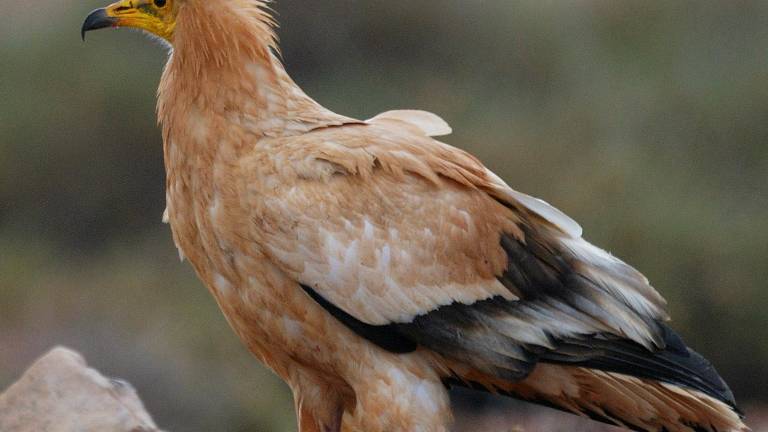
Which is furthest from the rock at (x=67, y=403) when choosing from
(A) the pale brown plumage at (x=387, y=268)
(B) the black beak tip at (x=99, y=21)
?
(B) the black beak tip at (x=99, y=21)

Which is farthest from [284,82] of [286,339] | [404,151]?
[286,339]

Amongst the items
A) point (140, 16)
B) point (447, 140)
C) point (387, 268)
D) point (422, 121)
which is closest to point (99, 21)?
point (140, 16)

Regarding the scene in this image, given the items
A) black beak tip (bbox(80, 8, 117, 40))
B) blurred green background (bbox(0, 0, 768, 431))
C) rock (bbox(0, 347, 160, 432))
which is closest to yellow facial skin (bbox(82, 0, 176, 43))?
black beak tip (bbox(80, 8, 117, 40))

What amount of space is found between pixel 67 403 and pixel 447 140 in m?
7.63

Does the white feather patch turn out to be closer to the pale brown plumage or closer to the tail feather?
the pale brown plumage

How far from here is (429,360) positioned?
616 centimetres

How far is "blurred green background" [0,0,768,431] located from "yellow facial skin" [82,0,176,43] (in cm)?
548

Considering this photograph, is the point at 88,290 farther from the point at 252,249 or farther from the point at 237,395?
the point at 252,249

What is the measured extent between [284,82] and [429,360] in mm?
1447

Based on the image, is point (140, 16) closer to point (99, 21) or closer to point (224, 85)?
point (99, 21)

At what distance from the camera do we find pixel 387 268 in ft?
19.7

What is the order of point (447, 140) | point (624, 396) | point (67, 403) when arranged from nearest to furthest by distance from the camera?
point (624, 396) → point (67, 403) → point (447, 140)

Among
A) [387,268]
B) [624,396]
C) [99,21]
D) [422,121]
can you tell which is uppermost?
[99,21]

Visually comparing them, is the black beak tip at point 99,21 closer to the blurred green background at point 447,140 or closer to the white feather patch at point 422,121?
the white feather patch at point 422,121
